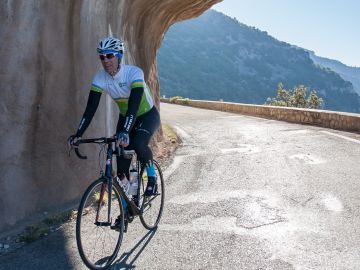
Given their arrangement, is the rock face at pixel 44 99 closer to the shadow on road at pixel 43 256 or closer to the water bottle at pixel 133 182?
the shadow on road at pixel 43 256

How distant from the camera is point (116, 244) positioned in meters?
4.79

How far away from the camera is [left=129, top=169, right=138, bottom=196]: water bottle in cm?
525

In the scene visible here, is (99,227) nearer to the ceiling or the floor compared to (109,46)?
nearer to the floor

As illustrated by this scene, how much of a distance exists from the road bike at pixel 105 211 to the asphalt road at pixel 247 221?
0.64 feet

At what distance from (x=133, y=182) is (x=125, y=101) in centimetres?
96

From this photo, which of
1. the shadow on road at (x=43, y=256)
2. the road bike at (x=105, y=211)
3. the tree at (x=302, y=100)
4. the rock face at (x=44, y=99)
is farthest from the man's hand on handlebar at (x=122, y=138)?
the tree at (x=302, y=100)

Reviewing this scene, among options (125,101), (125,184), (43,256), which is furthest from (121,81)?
(43,256)

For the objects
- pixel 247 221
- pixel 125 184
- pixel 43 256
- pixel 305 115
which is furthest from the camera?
pixel 305 115

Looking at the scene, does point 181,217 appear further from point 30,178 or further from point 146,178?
point 30,178

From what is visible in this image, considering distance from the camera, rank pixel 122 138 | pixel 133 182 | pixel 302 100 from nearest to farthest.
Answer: pixel 122 138
pixel 133 182
pixel 302 100

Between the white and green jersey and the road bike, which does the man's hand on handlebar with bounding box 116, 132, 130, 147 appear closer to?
the road bike

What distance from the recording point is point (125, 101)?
5.32 meters

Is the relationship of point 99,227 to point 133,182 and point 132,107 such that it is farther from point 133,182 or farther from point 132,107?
point 132,107

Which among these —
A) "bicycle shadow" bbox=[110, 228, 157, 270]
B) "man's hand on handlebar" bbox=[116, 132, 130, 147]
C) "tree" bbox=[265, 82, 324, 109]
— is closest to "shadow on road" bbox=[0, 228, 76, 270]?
"bicycle shadow" bbox=[110, 228, 157, 270]
